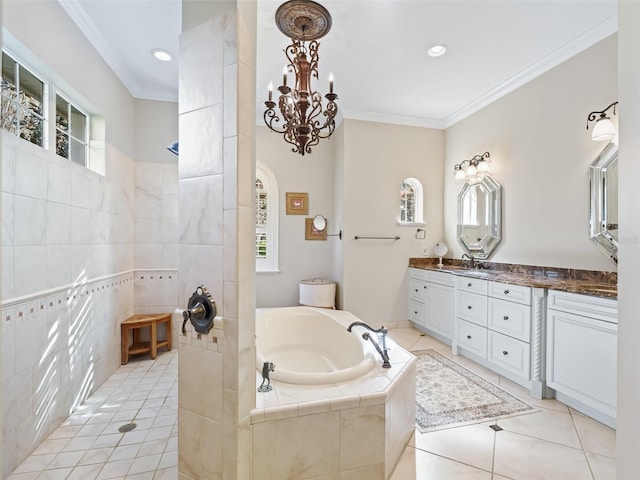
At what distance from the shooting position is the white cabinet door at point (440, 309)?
3482 millimetres

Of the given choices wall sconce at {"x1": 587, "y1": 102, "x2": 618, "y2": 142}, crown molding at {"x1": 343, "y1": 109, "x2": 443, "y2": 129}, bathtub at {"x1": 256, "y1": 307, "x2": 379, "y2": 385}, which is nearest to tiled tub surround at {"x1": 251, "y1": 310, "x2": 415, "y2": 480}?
bathtub at {"x1": 256, "y1": 307, "x2": 379, "y2": 385}

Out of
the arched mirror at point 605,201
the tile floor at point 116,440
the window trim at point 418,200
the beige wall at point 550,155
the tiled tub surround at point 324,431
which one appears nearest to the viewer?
the tiled tub surround at point 324,431

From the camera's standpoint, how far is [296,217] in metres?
4.45

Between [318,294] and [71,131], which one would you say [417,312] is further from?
[71,131]

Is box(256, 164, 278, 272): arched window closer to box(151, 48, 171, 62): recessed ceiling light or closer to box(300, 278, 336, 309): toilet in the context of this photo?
box(300, 278, 336, 309): toilet

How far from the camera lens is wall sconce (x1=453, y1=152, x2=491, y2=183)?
3.63 meters

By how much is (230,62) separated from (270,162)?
3036 mm

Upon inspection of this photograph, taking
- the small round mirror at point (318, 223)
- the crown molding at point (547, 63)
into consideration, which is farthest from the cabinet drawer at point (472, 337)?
the crown molding at point (547, 63)

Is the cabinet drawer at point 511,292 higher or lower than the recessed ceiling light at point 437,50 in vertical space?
lower

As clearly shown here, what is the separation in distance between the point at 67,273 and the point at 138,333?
1.31 m

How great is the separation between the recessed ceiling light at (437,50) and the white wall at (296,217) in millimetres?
1891

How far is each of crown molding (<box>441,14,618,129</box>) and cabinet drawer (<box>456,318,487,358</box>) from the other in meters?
2.42

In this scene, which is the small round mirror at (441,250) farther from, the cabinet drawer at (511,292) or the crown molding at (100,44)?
the crown molding at (100,44)

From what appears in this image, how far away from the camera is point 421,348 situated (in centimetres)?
352
